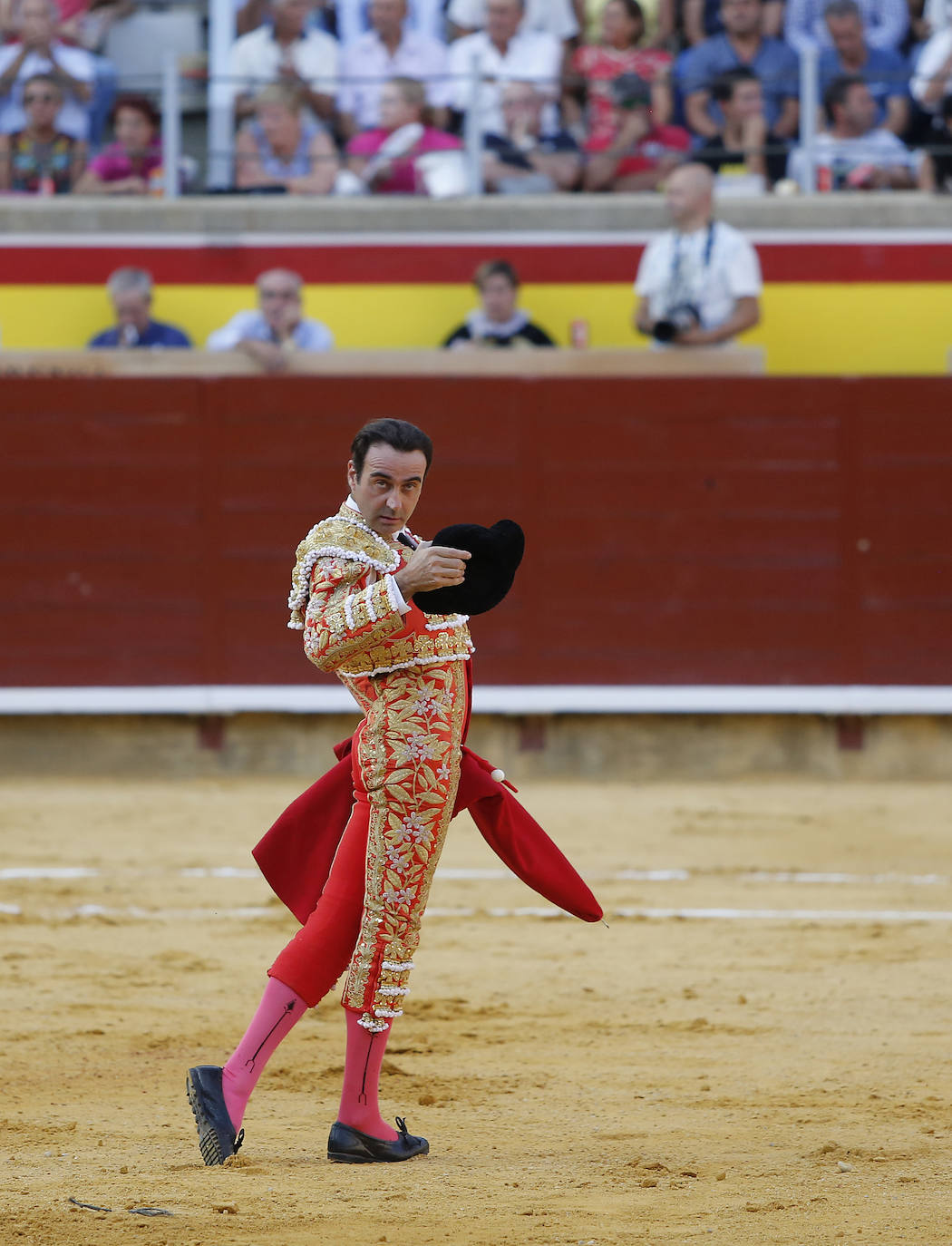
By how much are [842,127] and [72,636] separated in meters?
4.24

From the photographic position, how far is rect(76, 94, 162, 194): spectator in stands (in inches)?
361

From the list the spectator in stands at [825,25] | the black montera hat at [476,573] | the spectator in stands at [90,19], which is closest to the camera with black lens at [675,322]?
the spectator in stands at [825,25]

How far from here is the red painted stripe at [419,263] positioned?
8961mm

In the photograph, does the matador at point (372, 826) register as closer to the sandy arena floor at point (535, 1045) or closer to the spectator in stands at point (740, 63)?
the sandy arena floor at point (535, 1045)

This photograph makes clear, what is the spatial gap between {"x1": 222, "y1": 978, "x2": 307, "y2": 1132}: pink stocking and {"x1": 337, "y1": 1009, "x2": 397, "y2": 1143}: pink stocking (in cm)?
10

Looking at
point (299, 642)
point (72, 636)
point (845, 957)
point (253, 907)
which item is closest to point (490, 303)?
point (299, 642)

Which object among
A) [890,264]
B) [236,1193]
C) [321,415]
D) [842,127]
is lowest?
[236,1193]

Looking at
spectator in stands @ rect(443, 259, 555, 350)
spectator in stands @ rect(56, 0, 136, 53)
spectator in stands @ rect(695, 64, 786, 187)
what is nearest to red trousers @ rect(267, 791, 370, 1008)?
spectator in stands @ rect(443, 259, 555, 350)

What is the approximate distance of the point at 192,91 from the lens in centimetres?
964

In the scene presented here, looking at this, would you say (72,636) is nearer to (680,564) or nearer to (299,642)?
(299,642)

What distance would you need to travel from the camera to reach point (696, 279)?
8.09 m

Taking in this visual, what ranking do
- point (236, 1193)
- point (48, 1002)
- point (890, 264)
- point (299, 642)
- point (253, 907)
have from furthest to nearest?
point (890, 264) → point (299, 642) → point (253, 907) → point (48, 1002) → point (236, 1193)

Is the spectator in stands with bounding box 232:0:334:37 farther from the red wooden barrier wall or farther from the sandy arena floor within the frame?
the sandy arena floor

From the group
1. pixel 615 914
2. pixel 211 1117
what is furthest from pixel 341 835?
pixel 615 914
